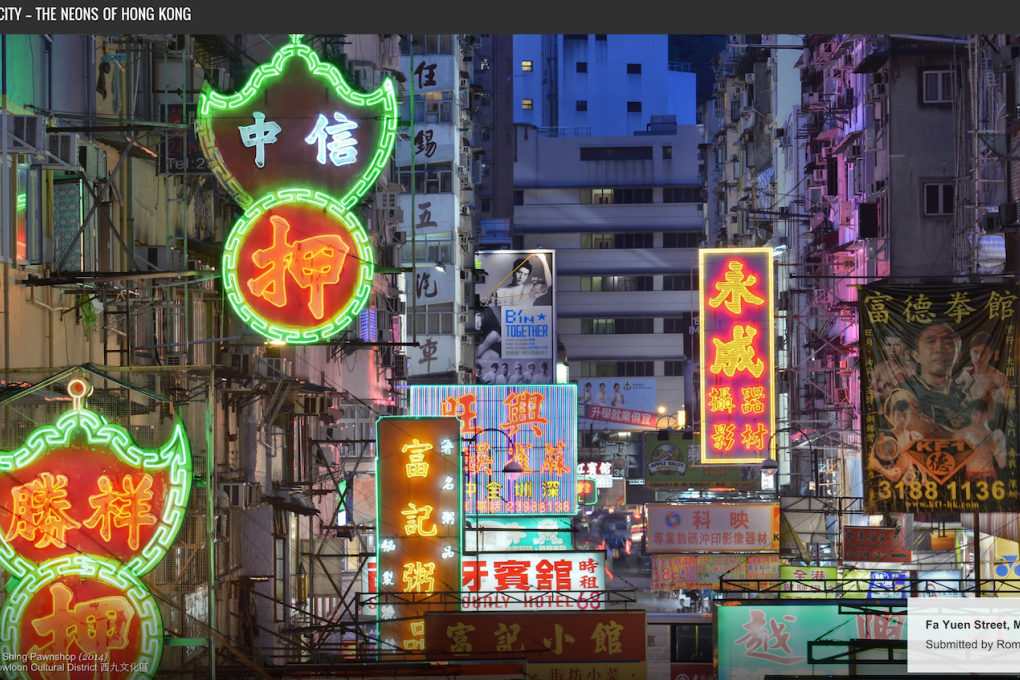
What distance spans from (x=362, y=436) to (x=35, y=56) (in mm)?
23073

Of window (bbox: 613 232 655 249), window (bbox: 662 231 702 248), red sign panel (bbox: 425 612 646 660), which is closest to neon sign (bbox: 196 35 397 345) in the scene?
red sign panel (bbox: 425 612 646 660)

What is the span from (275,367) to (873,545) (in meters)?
15.2

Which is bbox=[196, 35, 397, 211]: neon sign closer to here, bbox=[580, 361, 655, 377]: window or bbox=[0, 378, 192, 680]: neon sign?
bbox=[0, 378, 192, 680]: neon sign

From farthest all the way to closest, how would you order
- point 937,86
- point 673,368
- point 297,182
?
point 673,368
point 937,86
point 297,182

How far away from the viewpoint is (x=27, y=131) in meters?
14.0

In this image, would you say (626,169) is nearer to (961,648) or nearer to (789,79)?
(789,79)

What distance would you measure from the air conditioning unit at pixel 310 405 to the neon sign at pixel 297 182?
8.05 metres

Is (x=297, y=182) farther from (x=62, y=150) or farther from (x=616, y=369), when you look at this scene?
(x=616, y=369)

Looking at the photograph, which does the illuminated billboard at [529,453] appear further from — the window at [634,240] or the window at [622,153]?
the window at [622,153]

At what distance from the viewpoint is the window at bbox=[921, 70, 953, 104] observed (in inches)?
1517

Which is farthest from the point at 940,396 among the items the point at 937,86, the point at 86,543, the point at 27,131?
the point at 937,86

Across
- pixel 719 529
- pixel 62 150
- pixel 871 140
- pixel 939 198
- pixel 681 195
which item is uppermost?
pixel 681 195

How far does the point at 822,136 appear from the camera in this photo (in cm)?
4731

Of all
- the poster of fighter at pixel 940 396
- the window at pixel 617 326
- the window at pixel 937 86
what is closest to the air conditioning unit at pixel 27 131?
the poster of fighter at pixel 940 396
